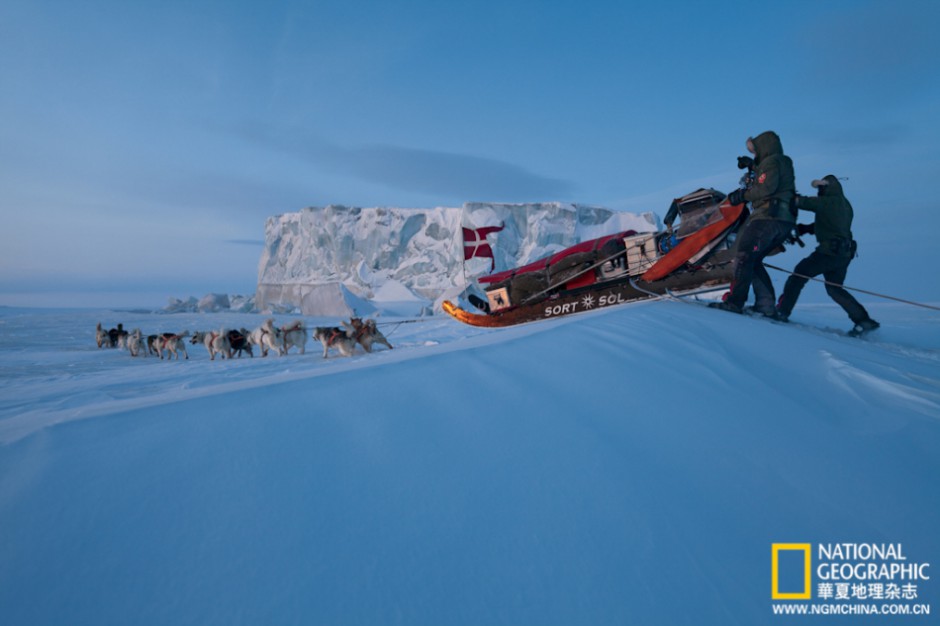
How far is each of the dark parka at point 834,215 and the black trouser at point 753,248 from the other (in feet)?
1.32

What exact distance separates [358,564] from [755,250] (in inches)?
187

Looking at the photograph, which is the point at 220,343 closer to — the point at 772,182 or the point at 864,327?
the point at 772,182

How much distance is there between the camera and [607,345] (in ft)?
6.77

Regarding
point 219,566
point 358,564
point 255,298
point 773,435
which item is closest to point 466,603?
point 358,564

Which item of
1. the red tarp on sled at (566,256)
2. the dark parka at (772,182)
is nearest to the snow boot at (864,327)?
the dark parka at (772,182)

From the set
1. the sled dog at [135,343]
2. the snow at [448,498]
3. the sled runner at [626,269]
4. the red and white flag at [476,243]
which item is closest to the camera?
the snow at [448,498]

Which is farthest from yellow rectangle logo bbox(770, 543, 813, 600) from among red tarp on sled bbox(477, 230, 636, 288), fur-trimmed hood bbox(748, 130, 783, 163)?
red tarp on sled bbox(477, 230, 636, 288)

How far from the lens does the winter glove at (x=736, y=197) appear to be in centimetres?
465

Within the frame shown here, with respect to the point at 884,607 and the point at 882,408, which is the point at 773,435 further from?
the point at 882,408

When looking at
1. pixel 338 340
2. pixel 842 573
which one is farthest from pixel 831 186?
pixel 338 340

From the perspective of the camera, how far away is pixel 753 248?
4.41m

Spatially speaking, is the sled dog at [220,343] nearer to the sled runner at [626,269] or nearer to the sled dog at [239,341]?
the sled dog at [239,341]

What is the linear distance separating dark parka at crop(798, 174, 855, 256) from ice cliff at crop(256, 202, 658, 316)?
23.0 m

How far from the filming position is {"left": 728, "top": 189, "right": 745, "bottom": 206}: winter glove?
15.3 feet
